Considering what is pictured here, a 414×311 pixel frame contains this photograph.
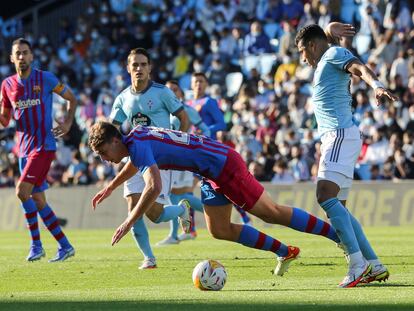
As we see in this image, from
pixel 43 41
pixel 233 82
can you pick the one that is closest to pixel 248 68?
pixel 233 82

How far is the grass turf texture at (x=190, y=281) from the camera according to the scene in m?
8.16

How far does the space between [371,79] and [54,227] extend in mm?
5933

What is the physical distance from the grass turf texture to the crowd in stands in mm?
6791

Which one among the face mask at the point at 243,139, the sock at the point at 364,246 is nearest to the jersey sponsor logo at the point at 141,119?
the sock at the point at 364,246

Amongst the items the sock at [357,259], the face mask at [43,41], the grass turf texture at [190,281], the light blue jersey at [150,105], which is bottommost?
the grass turf texture at [190,281]

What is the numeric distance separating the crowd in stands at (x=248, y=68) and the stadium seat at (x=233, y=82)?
0.12 feet

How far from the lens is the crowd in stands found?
22.8 metres

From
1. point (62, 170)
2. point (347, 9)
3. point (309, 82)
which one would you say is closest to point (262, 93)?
point (309, 82)

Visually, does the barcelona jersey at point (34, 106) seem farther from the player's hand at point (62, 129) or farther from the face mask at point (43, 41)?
the face mask at point (43, 41)

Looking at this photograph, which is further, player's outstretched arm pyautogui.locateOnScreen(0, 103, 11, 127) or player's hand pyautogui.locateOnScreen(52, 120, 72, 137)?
player's outstretched arm pyautogui.locateOnScreen(0, 103, 11, 127)

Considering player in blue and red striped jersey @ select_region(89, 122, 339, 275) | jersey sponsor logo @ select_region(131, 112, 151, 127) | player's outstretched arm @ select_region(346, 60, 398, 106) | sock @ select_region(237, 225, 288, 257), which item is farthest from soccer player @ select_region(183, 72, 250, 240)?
player's outstretched arm @ select_region(346, 60, 398, 106)

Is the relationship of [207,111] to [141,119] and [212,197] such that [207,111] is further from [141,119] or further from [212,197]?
[212,197]

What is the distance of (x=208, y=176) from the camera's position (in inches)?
372

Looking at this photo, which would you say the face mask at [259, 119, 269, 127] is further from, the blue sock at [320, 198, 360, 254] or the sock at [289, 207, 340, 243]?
the blue sock at [320, 198, 360, 254]
